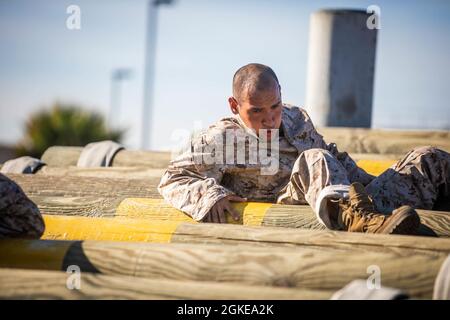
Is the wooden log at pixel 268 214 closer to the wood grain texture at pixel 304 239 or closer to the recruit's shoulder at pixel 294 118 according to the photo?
the wood grain texture at pixel 304 239

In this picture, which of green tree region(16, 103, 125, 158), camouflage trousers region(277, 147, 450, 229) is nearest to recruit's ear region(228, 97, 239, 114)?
camouflage trousers region(277, 147, 450, 229)

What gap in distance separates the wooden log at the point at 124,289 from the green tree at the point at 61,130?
56.6 ft

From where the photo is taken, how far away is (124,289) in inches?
136

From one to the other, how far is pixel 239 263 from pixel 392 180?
1488 millimetres

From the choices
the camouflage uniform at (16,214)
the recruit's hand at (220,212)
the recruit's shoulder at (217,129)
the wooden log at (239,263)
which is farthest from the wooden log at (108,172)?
the wooden log at (239,263)

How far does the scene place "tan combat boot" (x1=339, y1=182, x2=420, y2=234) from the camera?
4047 mm

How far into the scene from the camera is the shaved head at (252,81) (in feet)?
16.0

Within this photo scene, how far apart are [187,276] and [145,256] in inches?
8.4

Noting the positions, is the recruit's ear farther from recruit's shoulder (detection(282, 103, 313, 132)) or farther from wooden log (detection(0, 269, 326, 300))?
wooden log (detection(0, 269, 326, 300))

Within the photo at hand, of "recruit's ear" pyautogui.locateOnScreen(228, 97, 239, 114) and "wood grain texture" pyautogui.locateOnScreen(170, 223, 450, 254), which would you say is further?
"recruit's ear" pyautogui.locateOnScreen(228, 97, 239, 114)

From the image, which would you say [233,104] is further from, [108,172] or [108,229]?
[108,172]

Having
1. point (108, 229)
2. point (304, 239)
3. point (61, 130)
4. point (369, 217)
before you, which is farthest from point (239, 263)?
point (61, 130)

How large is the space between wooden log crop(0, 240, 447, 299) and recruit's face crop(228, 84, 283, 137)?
1.27 metres

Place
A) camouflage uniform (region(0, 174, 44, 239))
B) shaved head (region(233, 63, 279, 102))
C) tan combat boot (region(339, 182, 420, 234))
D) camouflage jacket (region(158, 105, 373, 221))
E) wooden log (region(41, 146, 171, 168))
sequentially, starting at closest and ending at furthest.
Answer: tan combat boot (region(339, 182, 420, 234)) → camouflage uniform (region(0, 174, 44, 239)) → shaved head (region(233, 63, 279, 102)) → camouflage jacket (region(158, 105, 373, 221)) → wooden log (region(41, 146, 171, 168))
